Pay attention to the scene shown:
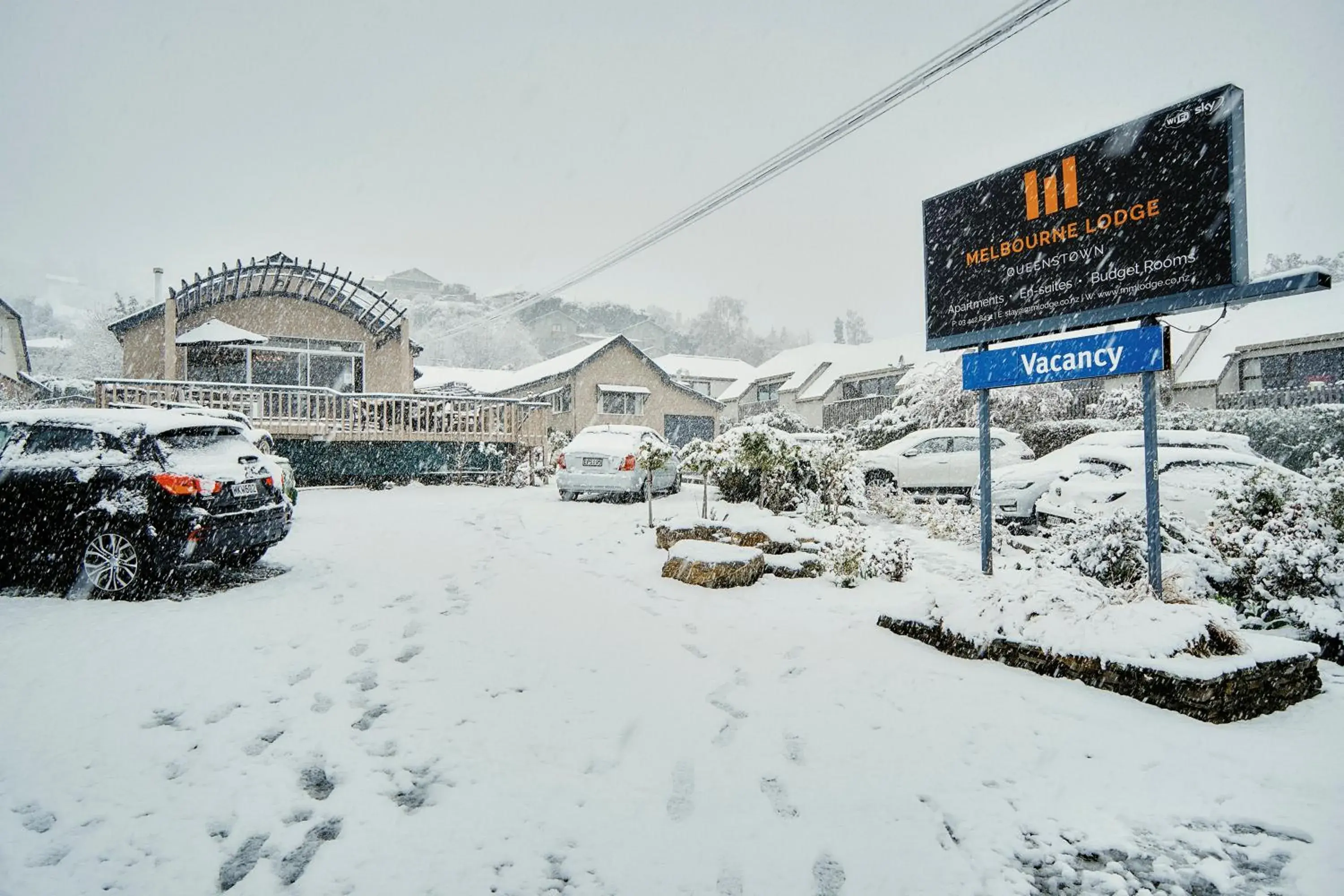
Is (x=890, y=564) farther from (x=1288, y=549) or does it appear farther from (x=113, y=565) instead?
(x=113, y=565)

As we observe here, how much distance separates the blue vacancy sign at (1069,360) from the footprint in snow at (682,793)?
4.11m

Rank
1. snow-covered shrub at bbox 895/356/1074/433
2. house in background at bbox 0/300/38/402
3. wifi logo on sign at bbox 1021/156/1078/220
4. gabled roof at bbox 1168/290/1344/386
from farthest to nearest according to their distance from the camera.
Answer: house in background at bbox 0/300/38/402 → gabled roof at bbox 1168/290/1344/386 → snow-covered shrub at bbox 895/356/1074/433 → wifi logo on sign at bbox 1021/156/1078/220

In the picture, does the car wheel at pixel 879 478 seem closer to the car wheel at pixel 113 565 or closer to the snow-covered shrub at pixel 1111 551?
the snow-covered shrub at pixel 1111 551

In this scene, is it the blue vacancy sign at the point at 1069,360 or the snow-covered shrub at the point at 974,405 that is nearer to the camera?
the blue vacancy sign at the point at 1069,360

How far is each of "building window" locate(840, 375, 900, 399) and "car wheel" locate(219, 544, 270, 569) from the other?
1186 inches

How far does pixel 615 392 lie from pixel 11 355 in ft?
102

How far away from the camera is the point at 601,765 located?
2.95m

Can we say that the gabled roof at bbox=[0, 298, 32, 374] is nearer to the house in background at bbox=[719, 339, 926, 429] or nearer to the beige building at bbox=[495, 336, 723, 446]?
the beige building at bbox=[495, 336, 723, 446]

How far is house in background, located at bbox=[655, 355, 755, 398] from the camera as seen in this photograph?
46.0 metres

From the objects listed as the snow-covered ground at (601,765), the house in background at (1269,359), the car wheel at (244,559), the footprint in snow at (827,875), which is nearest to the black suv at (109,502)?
the snow-covered ground at (601,765)

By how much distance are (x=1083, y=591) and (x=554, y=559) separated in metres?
4.94

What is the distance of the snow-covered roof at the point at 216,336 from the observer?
14969mm

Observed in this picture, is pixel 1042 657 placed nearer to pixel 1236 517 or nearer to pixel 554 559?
pixel 1236 517

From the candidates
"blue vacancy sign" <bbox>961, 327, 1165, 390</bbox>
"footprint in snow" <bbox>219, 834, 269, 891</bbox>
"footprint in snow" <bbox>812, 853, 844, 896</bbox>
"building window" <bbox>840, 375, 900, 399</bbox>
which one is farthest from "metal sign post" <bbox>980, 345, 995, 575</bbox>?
"building window" <bbox>840, 375, 900, 399</bbox>
